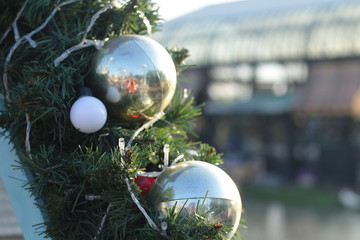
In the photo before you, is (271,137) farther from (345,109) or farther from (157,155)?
(157,155)

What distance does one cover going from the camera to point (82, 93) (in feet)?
2.55

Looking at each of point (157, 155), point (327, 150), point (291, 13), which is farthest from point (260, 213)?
point (157, 155)

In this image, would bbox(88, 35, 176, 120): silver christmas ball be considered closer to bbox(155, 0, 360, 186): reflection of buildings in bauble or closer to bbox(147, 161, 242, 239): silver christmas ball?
bbox(147, 161, 242, 239): silver christmas ball

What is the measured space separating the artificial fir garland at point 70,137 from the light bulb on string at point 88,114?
0.02 meters

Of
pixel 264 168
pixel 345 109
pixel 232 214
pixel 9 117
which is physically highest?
pixel 9 117

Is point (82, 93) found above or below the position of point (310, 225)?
above

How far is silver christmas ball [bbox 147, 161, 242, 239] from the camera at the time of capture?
70 cm

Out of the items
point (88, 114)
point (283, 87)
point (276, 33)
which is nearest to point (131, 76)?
point (88, 114)

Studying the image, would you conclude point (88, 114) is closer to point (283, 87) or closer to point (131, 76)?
point (131, 76)

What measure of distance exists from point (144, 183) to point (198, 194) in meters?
0.11

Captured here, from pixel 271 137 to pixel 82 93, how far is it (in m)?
8.96

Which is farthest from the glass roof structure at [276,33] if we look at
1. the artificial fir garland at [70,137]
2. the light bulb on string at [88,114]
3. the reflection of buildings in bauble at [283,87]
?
the light bulb on string at [88,114]

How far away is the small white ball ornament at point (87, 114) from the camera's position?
28.5 inches

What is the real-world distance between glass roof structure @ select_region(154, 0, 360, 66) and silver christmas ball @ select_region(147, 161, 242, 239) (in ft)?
25.6
